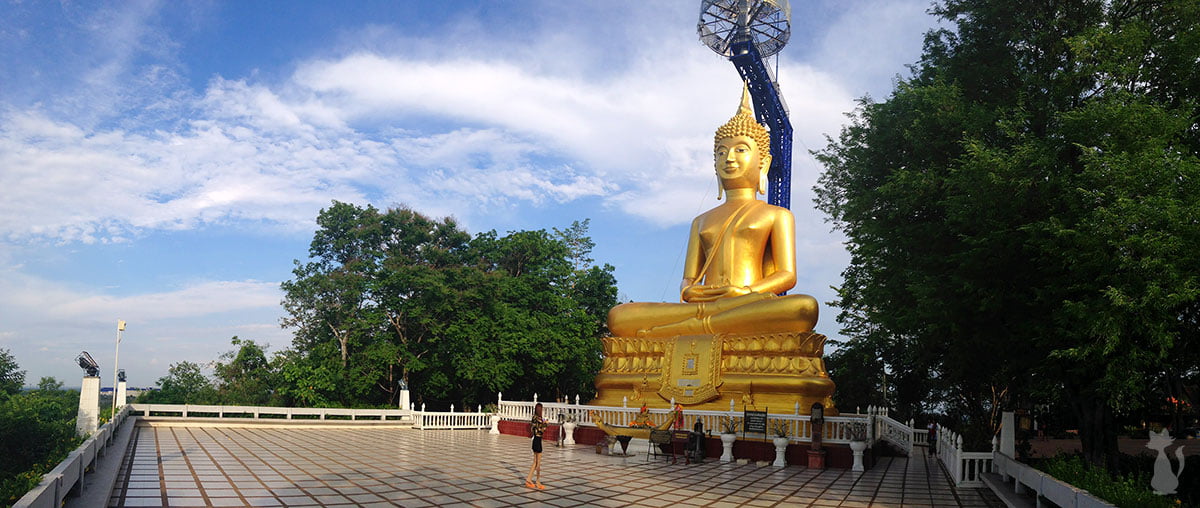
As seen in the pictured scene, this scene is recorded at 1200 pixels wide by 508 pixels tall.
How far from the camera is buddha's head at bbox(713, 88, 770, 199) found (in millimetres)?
19938

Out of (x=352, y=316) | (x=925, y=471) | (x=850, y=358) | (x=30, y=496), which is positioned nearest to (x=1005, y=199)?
(x=925, y=471)

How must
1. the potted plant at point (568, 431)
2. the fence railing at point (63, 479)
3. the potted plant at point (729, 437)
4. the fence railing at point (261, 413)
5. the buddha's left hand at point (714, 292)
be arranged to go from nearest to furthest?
the fence railing at point (63, 479), the potted plant at point (729, 437), the potted plant at point (568, 431), the buddha's left hand at point (714, 292), the fence railing at point (261, 413)

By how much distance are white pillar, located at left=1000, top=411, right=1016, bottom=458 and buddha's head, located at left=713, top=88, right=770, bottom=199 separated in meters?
10.1

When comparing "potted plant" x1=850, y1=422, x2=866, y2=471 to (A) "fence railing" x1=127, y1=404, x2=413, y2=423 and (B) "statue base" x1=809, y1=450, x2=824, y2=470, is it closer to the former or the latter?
(B) "statue base" x1=809, y1=450, x2=824, y2=470

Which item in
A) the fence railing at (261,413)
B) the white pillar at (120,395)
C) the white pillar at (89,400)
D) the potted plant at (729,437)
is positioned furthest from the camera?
the fence railing at (261,413)

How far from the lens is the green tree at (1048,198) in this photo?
29.1ft

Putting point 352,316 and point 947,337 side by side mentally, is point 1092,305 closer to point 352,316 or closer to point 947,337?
point 947,337


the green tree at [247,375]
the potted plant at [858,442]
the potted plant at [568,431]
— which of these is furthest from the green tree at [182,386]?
the potted plant at [858,442]

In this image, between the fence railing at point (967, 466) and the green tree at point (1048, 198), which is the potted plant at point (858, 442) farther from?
the green tree at point (1048, 198)

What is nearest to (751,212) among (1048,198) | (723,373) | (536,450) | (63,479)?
(723,373)

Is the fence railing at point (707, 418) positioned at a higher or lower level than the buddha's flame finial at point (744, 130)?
lower

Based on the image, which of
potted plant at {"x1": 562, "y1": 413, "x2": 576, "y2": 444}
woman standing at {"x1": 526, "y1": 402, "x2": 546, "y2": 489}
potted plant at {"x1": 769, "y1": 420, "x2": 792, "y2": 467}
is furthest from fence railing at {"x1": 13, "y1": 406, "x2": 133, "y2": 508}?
potted plant at {"x1": 769, "y1": 420, "x2": 792, "y2": 467}

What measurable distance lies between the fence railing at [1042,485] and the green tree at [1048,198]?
1.59 m

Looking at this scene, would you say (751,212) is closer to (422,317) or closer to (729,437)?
(729,437)
